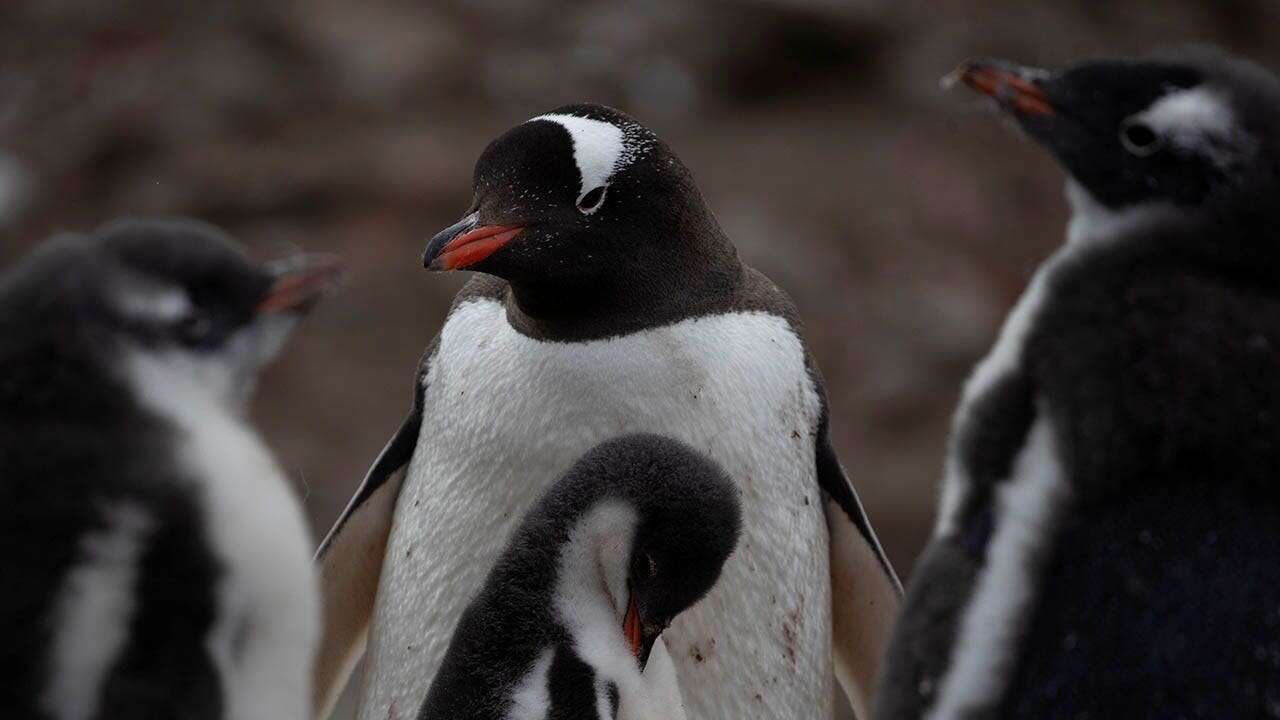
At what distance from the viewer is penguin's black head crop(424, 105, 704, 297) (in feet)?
6.26

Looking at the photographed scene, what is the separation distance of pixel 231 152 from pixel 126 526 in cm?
618

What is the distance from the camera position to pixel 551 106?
7.26m

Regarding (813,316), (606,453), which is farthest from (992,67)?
(813,316)

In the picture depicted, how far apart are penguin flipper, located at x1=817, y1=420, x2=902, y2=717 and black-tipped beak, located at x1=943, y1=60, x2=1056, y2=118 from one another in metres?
0.78

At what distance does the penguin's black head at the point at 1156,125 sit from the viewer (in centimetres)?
129

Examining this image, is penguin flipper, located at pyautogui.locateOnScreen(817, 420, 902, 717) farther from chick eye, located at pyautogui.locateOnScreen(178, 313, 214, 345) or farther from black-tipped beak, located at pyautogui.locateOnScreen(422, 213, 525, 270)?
chick eye, located at pyautogui.locateOnScreen(178, 313, 214, 345)

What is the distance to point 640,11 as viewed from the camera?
25.1 ft

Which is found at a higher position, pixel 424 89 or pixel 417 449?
pixel 417 449

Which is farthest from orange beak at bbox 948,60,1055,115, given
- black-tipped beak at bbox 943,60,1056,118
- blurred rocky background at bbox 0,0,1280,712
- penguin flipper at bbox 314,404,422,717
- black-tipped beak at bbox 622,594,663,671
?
blurred rocky background at bbox 0,0,1280,712

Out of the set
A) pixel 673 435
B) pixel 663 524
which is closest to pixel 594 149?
pixel 673 435

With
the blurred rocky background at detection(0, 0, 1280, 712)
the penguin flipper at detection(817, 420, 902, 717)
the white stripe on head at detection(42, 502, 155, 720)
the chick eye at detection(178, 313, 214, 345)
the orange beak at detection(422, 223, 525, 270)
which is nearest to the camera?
the white stripe on head at detection(42, 502, 155, 720)

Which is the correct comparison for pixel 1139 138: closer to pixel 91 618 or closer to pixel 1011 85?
pixel 1011 85

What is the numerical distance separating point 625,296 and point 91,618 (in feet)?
3.08

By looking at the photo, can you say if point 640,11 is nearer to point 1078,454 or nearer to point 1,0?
point 1,0
